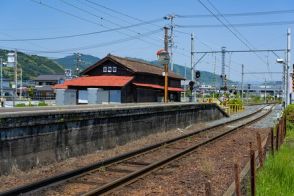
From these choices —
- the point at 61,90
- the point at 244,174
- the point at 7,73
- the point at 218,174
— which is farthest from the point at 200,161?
the point at 7,73

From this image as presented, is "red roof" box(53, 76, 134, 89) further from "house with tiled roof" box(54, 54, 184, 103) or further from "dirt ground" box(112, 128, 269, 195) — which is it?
"dirt ground" box(112, 128, 269, 195)

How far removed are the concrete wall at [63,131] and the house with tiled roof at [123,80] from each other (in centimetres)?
2489

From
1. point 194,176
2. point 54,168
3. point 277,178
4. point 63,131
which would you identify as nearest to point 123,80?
point 63,131

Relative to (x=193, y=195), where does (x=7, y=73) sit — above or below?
above

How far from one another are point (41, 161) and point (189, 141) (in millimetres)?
8883

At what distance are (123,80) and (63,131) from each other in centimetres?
3322

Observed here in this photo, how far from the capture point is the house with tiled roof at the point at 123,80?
150ft

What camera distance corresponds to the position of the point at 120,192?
9.16m

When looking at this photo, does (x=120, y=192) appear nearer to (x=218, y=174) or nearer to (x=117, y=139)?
(x=218, y=174)

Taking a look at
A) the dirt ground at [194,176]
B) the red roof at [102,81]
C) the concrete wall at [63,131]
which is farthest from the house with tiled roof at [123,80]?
the dirt ground at [194,176]

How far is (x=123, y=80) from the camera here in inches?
1815

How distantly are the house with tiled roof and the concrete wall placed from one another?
24.9 meters

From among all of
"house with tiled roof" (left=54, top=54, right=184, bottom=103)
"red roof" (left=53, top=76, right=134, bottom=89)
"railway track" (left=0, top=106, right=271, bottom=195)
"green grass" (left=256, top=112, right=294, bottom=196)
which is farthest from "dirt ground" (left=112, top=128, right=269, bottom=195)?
"house with tiled roof" (left=54, top=54, right=184, bottom=103)

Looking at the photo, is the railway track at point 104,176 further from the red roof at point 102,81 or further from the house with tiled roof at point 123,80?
the house with tiled roof at point 123,80
